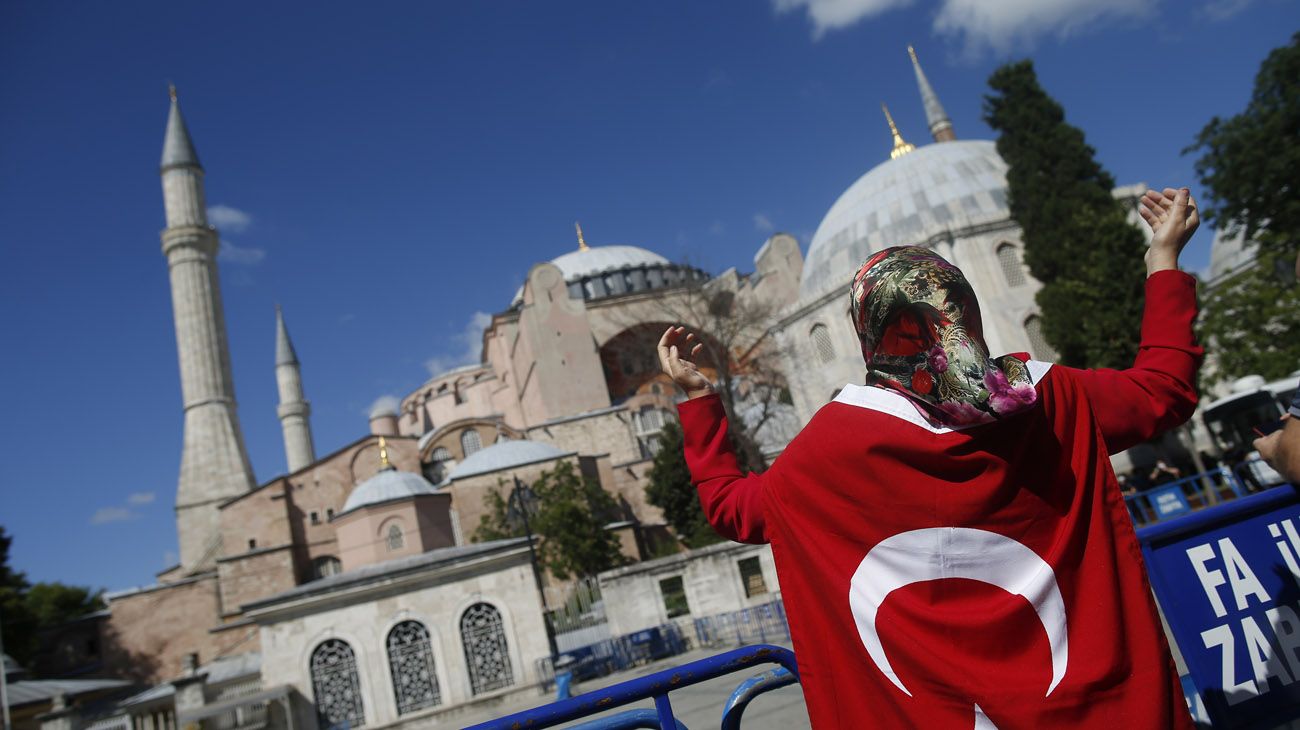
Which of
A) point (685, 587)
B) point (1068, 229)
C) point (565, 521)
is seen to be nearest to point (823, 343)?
point (1068, 229)

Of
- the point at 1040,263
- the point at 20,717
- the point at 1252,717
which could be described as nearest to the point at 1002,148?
the point at 1040,263

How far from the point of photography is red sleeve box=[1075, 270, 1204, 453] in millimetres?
1608

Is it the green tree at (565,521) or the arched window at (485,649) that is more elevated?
the green tree at (565,521)

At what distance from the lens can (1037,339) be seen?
71.7 ft

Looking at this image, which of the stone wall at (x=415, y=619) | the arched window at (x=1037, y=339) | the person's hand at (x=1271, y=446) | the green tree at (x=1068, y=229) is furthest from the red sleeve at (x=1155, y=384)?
the arched window at (x=1037, y=339)

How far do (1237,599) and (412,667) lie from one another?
1455 centimetres

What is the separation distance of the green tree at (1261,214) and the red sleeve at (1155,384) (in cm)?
1936

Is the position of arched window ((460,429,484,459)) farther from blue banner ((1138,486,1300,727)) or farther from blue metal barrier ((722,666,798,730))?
blue banner ((1138,486,1300,727))

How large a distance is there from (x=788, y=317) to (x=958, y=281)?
2480 centimetres

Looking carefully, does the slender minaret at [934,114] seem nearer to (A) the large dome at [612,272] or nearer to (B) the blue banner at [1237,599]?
(A) the large dome at [612,272]

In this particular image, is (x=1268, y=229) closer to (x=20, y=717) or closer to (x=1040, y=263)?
(x=1040, y=263)

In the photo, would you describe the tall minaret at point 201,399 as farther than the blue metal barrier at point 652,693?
Yes

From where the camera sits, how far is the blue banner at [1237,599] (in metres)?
2.19

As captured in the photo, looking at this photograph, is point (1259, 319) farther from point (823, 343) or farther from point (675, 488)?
point (675, 488)
